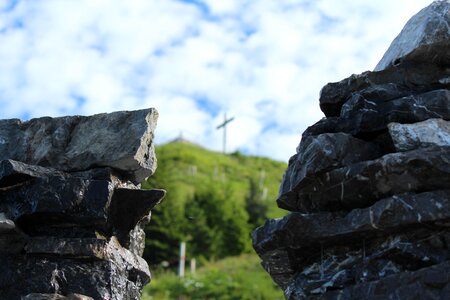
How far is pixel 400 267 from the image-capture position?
322 centimetres

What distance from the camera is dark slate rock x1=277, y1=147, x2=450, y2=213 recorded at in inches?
129

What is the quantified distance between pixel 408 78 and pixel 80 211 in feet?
6.80

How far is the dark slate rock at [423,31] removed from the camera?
12.5 feet

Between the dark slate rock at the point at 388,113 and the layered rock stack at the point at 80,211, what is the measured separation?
1.35 meters

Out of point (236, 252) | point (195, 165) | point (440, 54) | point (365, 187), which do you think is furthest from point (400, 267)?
point (195, 165)

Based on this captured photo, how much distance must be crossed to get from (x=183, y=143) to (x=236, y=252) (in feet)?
115

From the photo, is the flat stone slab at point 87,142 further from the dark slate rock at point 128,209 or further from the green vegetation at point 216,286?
the green vegetation at point 216,286

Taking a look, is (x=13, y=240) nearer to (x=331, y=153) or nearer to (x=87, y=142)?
(x=87, y=142)

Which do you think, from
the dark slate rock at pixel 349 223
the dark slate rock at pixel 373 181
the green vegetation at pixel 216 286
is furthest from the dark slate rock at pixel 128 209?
the green vegetation at pixel 216 286

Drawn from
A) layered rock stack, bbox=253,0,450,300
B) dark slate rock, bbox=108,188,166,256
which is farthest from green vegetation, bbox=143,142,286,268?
layered rock stack, bbox=253,0,450,300

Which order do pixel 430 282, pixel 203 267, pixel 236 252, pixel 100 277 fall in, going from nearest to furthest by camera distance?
pixel 430 282 → pixel 100 277 → pixel 203 267 → pixel 236 252

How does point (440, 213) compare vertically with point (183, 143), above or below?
below

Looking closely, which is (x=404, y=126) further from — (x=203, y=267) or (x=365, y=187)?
(x=203, y=267)

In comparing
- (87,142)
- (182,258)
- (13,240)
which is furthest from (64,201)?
(182,258)
